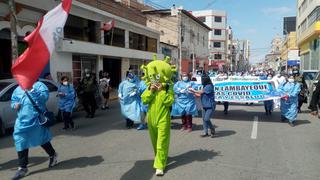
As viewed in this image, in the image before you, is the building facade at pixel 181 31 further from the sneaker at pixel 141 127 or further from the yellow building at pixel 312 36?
the sneaker at pixel 141 127

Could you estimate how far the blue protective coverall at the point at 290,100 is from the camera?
37.8 ft

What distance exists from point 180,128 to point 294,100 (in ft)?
12.3

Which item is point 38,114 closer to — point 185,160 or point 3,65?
point 185,160

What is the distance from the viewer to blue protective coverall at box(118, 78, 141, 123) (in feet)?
35.9

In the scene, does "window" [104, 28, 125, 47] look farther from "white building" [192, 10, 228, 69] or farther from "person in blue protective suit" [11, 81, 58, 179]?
"white building" [192, 10, 228, 69]

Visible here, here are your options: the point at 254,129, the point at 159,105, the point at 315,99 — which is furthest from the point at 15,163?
the point at 315,99

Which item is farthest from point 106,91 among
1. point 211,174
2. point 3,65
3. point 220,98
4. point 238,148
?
point 211,174

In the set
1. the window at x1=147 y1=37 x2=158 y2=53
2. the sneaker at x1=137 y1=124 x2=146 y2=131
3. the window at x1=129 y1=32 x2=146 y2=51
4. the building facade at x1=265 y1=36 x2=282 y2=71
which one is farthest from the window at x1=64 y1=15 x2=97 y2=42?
the building facade at x1=265 y1=36 x2=282 y2=71

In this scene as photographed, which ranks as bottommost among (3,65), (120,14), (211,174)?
(211,174)

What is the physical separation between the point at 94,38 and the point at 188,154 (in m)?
19.0

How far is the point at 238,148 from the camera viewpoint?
8.19m

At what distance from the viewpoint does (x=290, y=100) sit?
1162cm

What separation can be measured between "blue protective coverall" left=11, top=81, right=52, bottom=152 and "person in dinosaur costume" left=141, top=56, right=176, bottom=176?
1.79 meters

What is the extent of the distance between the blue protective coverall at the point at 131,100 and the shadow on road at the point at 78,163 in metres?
3.58
